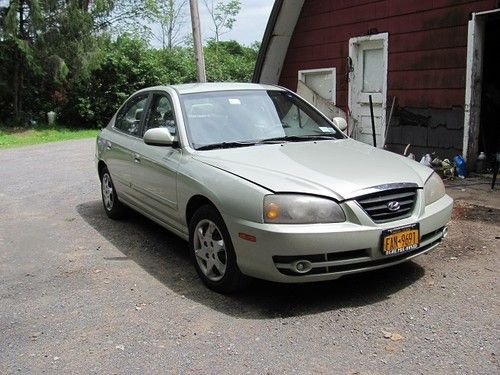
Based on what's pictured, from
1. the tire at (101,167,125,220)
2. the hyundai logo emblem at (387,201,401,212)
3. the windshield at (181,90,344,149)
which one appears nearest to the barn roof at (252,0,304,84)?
the tire at (101,167,125,220)

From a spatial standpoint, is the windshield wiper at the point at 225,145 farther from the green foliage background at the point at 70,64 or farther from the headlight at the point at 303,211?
the green foliage background at the point at 70,64

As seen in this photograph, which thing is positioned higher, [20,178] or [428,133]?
[428,133]

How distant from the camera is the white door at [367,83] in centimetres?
986

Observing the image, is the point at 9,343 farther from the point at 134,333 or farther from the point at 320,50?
the point at 320,50

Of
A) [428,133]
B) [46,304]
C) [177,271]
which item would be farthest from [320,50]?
[46,304]

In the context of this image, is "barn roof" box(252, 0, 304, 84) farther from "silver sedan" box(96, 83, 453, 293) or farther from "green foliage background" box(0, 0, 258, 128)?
"green foliage background" box(0, 0, 258, 128)

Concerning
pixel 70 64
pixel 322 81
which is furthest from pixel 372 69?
pixel 70 64

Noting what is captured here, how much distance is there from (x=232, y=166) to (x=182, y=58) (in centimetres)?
2306

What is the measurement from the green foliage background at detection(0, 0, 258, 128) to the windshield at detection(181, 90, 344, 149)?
17.9 m

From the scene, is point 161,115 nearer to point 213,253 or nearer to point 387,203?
point 213,253

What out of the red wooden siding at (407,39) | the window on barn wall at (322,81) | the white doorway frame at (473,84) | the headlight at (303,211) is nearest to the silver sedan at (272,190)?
the headlight at (303,211)

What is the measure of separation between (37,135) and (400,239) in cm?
1927

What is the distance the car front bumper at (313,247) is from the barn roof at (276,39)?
28.0ft

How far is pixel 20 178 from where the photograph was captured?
10172mm
